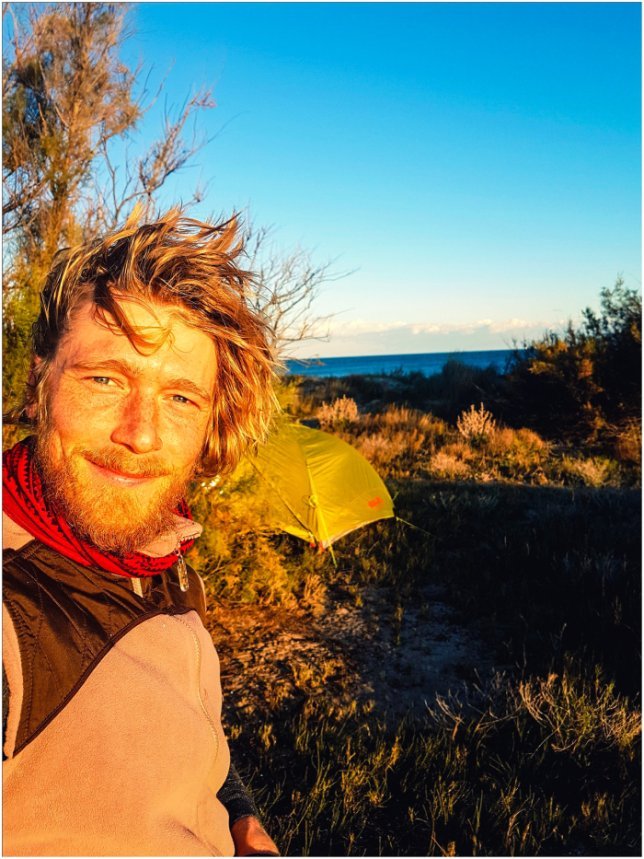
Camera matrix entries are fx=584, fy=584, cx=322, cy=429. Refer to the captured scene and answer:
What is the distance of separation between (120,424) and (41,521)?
302 millimetres

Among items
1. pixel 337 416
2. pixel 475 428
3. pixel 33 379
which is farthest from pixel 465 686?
pixel 337 416

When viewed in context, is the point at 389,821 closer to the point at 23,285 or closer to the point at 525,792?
the point at 525,792

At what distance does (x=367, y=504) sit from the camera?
23.6 feet

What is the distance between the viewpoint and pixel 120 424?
4.51 feet

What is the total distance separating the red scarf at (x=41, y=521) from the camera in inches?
45.8

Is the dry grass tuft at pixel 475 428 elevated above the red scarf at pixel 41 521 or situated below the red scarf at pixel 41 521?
below

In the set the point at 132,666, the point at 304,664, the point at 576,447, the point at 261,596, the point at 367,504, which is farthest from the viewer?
the point at 576,447

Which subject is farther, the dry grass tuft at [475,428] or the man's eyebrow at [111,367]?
the dry grass tuft at [475,428]

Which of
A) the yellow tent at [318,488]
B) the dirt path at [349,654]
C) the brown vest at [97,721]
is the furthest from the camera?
the yellow tent at [318,488]

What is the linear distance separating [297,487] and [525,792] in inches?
155

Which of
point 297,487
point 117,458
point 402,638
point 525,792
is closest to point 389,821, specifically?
point 525,792

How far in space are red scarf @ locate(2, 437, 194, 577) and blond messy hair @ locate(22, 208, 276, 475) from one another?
0.47ft

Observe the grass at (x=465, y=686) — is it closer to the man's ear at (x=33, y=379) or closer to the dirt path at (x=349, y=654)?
the dirt path at (x=349, y=654)

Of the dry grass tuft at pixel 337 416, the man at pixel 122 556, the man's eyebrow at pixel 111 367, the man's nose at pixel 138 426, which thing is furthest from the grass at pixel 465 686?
the dry grass tuft at pixel 337 416
